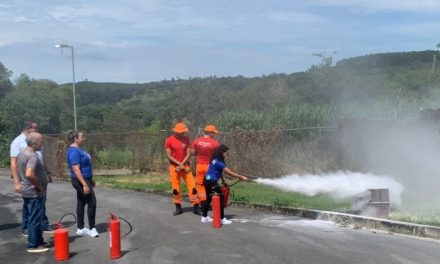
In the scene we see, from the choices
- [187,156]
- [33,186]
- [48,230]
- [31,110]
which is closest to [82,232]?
[48,230]

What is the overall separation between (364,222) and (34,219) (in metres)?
5.82

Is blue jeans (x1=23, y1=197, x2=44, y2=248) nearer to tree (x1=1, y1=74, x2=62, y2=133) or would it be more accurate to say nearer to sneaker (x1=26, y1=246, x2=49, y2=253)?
sneaker (x1=26, y1=246, x2=49, y2=253)

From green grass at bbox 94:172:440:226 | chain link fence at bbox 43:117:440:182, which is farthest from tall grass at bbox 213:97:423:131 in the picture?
green grass at bbox 94:172:440:226

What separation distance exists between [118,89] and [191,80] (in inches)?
1698

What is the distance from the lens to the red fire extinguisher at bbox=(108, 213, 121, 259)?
751cm

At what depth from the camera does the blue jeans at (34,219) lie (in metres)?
8.23

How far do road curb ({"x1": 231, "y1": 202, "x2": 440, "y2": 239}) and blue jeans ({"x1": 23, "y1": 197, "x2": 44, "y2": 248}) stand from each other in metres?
5.39

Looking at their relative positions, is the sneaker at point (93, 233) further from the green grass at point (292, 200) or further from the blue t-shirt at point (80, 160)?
the green grass at point (292, 200)

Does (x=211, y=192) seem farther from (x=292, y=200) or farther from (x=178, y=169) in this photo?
(x=292, y=200)

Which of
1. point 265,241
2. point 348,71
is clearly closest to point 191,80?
point 348,71

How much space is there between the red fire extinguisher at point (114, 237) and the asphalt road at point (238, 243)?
134 millimetres

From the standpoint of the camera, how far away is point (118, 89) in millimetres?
90500

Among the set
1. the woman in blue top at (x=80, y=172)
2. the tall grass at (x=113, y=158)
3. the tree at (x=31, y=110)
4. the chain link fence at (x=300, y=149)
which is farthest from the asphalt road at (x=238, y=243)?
the tree at (x=31, y=110)

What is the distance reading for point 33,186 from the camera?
8.30m
